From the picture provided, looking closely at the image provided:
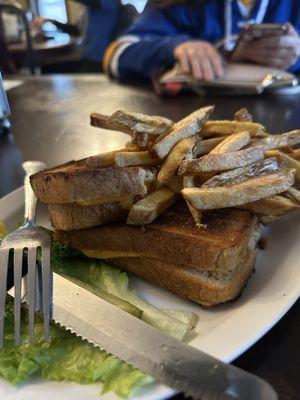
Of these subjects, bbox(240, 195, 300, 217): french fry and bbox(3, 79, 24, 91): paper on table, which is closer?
bbox(240, 195, 300, 217): french fry

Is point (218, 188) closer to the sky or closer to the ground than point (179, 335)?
closer to the sky

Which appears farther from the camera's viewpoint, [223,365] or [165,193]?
[165,193]

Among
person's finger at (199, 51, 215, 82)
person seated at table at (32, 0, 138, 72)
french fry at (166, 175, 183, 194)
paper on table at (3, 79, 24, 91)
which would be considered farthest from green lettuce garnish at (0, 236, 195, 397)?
person seated at table at (32, 0, 138, 72)

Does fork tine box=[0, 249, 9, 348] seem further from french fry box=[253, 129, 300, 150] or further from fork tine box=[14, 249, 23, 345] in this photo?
french fry box=[253, 129, 300, 150]

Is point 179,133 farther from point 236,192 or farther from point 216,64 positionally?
point 216,64

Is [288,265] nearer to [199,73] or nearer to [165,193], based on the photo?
[165,193]

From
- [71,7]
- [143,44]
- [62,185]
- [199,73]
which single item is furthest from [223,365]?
[71,7]
